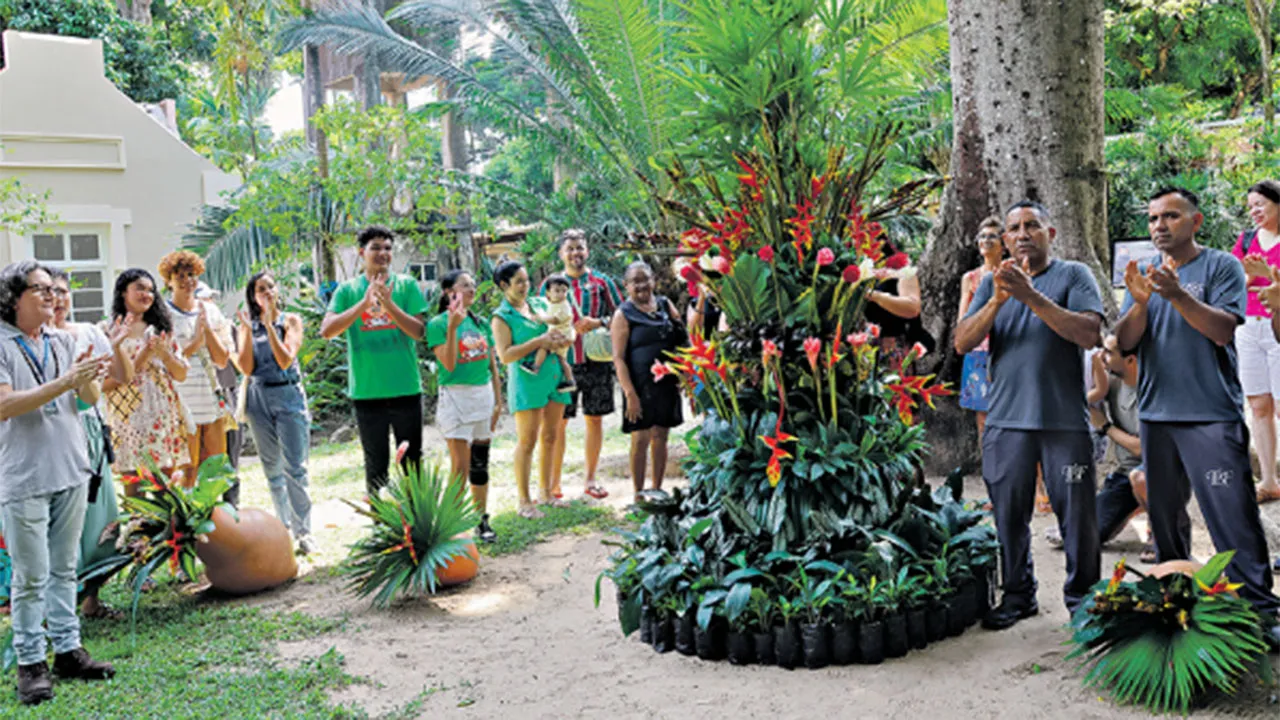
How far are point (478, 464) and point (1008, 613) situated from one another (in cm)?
357

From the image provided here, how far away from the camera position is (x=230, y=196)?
1555cm

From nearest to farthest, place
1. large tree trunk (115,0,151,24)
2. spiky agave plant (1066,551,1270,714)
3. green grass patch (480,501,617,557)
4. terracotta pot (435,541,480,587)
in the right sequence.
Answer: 1. spiky agave plant (1066,551,1270,714)
2. terracotta pot (435,541,480,587)
3. green grass patch (480,501,617,557)
4. large tree trunk (115,0,151,24)

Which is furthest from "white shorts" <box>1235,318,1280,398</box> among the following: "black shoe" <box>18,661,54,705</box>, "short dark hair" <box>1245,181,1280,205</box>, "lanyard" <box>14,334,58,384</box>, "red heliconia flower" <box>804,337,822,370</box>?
"black shoe" <box>18,661,54,705</box>

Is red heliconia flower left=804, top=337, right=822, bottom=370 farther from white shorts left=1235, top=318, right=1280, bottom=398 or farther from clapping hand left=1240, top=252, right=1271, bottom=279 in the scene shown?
white shorts left=1235, top=318, right=1280, bottom=398

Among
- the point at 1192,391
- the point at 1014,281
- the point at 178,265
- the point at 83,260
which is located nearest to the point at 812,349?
the point at 1014,281

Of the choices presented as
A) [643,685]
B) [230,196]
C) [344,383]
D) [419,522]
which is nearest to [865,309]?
[643,685]

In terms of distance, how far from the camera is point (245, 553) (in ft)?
19.4

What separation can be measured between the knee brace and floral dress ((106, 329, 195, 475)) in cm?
178

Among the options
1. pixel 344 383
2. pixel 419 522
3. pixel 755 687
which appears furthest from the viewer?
pixel 344 383

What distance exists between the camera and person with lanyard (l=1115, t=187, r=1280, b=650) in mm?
3994

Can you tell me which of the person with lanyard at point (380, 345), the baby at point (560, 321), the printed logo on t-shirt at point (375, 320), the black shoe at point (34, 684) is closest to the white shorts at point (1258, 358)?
the baby at point (560, 321)

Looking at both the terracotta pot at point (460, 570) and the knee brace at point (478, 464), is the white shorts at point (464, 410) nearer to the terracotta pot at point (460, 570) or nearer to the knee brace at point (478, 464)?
the knee brace at point (478, 464)

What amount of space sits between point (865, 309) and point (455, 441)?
299cm

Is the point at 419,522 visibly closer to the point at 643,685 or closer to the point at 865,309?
the point at 643,685
